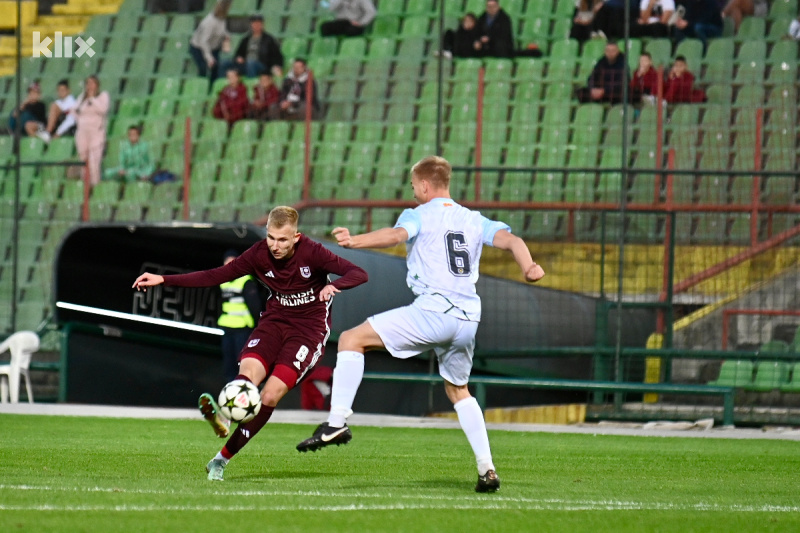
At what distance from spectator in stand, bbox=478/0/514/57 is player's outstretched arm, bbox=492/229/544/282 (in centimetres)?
1326

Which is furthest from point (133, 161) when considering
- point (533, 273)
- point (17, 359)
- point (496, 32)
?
point (533, 273)

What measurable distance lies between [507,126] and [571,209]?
392cm

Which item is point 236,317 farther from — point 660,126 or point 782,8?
point 782,8

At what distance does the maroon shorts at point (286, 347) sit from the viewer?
720cm

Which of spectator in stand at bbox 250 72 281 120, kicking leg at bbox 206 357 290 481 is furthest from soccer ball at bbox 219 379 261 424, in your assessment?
spectator in stand at bbox 250 72 281 120

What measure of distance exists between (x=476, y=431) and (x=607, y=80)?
37.8 feet

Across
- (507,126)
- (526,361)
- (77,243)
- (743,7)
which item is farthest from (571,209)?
(743,7)

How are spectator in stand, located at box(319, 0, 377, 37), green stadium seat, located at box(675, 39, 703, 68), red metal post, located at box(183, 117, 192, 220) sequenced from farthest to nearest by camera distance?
spectator in stand, located at box(319, 0, 377, 37)
green stadium seat, located at box(675, 39, 703, 68)
red metal post, located at box(183, 117, 192, 220)

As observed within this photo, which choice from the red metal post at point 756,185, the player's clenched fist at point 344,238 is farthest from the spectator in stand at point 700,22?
the player's clenched fist at point 344,238

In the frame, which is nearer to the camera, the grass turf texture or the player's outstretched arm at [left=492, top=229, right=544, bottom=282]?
the grass turf texture

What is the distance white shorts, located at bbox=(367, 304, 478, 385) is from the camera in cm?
690

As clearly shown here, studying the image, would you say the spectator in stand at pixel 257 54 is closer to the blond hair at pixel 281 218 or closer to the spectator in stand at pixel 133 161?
the spectator in stand at pixel 133 161

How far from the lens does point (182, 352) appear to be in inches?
619

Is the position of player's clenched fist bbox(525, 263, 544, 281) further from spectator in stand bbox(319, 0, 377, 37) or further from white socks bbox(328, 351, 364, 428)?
spectator in stand bbox(319, 0, 377, 37)
